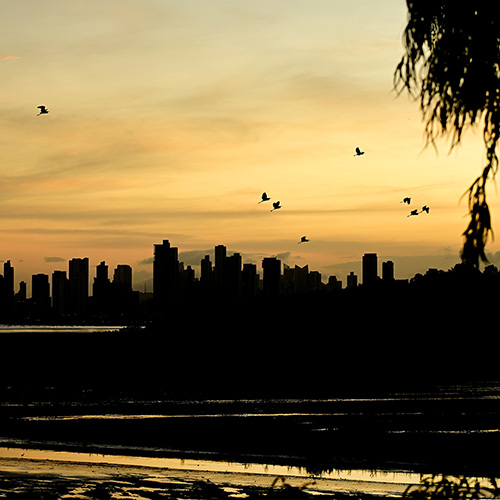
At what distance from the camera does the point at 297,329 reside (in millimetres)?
151000

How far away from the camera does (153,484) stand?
21359 millimetres

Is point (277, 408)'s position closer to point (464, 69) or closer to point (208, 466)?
point (208, 466)

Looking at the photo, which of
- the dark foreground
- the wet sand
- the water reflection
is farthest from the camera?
the dark foreground

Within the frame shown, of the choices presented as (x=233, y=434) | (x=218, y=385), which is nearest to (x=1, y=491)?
(x=233, y=434)

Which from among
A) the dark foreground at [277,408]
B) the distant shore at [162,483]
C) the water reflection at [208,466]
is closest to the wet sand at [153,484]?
the distant shore at [162,483]

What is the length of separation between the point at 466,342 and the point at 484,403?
253 ft

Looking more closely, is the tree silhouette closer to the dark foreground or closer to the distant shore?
the distant shore

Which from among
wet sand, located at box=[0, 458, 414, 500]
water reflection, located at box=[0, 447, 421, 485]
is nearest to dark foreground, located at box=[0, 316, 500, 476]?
water reflection, located at box=[0, 447, 421, 485]

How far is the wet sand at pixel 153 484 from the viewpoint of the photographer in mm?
19688

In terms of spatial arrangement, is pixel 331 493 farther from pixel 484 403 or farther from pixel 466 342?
pixel 466 342

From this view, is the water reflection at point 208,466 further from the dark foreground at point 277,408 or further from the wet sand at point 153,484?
the dark foreground at point 277,408

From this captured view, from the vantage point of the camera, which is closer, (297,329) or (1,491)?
(1,491)

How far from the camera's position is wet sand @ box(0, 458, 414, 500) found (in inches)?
775

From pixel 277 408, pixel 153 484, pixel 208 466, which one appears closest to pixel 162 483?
pixel 153 484
